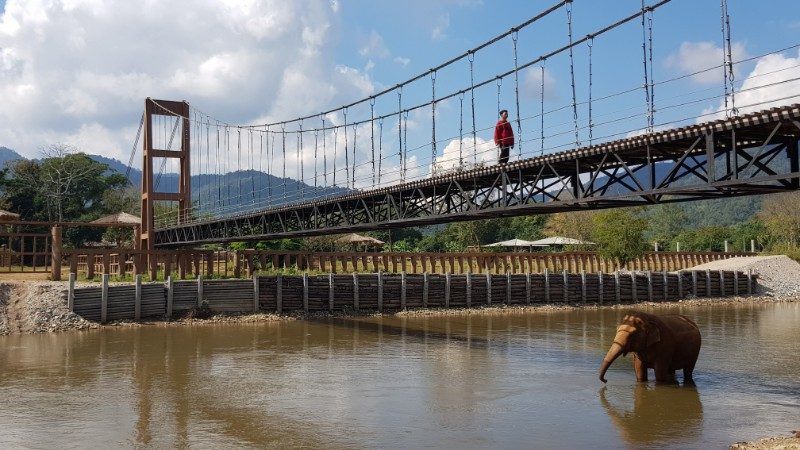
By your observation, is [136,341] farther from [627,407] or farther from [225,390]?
[627,407]

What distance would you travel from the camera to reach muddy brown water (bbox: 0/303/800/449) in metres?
14.9

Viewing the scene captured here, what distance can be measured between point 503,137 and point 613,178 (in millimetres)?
5492

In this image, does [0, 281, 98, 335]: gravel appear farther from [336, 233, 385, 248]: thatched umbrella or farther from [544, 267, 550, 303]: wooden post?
[336, 233, 385, 248]: thatched umbrella

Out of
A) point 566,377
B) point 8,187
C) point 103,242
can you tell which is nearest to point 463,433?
point 566,377

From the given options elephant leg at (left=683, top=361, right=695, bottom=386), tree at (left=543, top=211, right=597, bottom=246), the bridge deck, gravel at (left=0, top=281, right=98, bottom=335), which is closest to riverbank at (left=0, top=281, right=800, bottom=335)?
gravel at (left=0, top=281, right=98, bottom=335)

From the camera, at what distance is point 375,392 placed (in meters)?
19.4

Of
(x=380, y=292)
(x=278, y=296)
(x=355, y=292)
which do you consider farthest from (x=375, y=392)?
(x=380, y=292)

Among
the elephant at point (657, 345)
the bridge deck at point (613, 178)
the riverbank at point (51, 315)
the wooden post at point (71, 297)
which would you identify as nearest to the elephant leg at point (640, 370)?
the elephant at point (657, 345)

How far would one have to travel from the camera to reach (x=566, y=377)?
70.9ft

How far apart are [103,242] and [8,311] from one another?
141 feet

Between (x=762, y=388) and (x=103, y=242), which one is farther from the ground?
(x=103, y=242)

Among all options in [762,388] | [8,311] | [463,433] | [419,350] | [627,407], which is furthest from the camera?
[8,311]

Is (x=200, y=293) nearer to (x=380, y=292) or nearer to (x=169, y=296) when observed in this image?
(x=169, y=296)

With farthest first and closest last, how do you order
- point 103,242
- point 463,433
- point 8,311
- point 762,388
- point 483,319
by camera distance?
point 103,242 < point 483,319 < point 8,311 < point 762,388 < point 463,433
